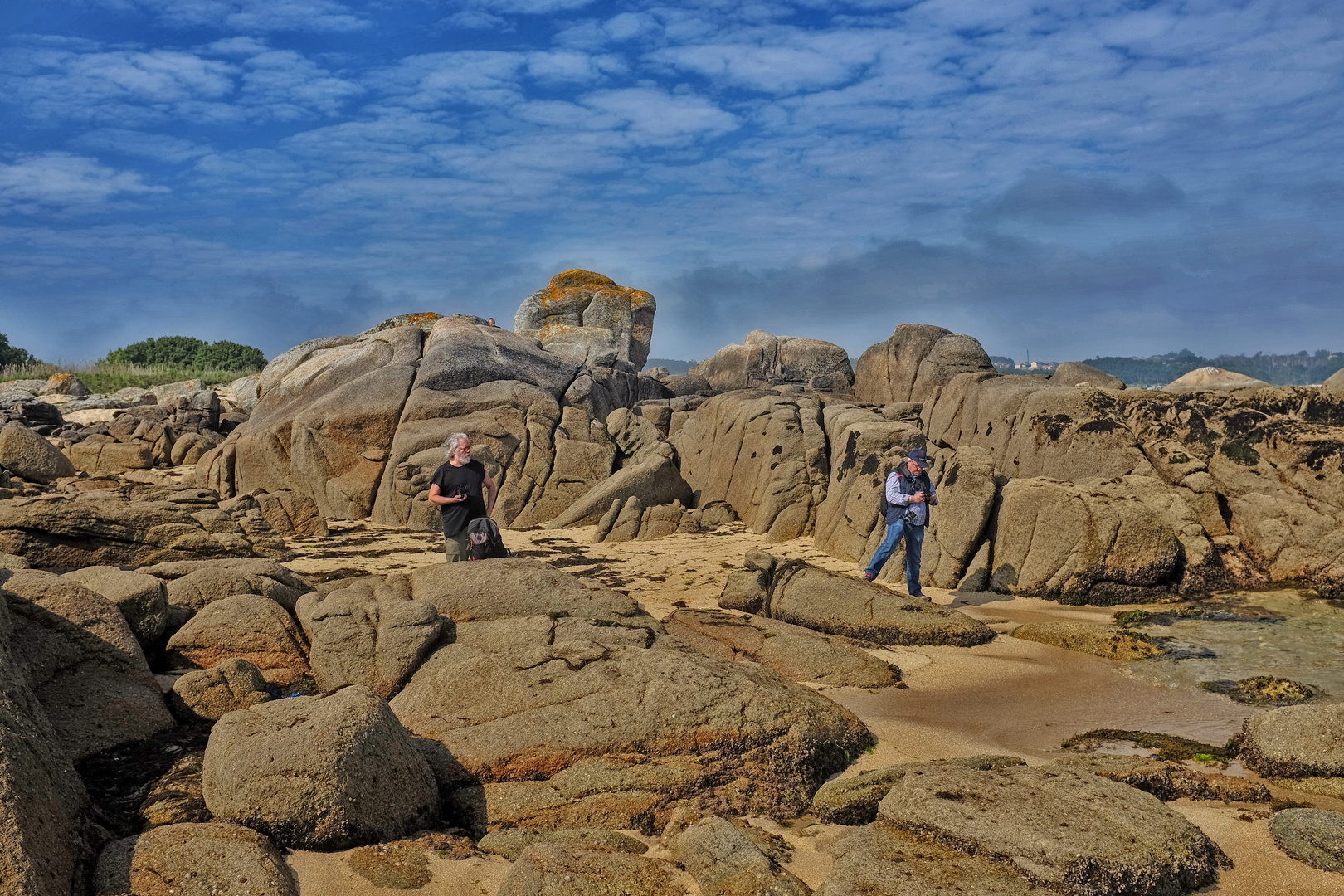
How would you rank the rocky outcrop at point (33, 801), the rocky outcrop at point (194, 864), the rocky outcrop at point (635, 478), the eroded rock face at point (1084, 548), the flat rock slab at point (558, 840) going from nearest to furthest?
the rocky outcrop at point (33, 801) → the rocky outcrop at point (194, 864) → the flat rock slab at point (558, 840) → the eroded rock face at point (1084, 548) → the rocky outcrop at point (635, 478)

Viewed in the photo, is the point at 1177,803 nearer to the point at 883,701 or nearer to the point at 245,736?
the point at 883,701

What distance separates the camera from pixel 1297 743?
596 centimetres

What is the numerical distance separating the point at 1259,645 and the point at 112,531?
501 inches

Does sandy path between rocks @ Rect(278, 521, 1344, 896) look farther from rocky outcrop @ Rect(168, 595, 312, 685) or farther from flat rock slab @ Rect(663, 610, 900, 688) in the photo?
rocky outcrop @ Rect(168, 595, 312, 685)

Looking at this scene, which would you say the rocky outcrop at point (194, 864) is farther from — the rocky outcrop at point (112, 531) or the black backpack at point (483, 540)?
the rocky outcrop at point (112, 531)

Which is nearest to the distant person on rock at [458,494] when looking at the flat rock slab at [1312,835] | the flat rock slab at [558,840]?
the flat rock slab at [558,840]

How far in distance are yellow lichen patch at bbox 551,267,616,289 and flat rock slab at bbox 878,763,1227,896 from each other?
32192 millimetres

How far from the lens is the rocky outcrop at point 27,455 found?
773 inches

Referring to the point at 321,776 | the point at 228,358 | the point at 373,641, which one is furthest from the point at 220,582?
the point at 228,358

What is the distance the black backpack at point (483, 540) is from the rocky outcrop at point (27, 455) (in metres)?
15.0

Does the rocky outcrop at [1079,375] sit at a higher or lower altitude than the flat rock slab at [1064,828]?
higher

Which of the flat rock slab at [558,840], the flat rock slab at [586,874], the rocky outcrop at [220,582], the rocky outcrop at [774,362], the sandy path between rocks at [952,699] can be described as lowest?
the flat rock slab at [558,840]

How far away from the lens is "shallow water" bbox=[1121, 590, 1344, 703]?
27.5 feet

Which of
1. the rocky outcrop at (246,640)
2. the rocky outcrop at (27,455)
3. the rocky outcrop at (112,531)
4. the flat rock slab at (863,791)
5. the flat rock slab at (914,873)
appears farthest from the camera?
the rocky outcrop at (27,455)
